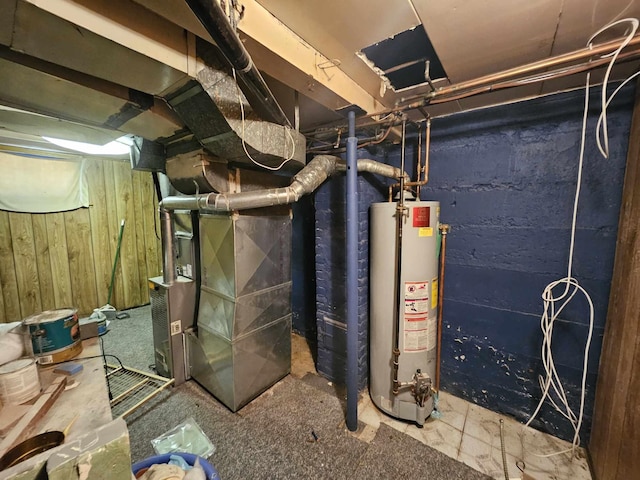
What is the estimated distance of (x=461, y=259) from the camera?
6.45 ft

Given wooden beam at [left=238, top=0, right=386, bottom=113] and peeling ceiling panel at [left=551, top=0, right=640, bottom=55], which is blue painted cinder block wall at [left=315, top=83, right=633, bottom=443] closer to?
peeling ceiling panel at [left=551, top=0, right=640, bottom=55]

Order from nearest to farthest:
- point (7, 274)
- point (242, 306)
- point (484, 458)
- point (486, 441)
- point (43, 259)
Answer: point (484, 458) → point (486, 441) → point (242, 306) → point (7, 274) → point (43, 259)

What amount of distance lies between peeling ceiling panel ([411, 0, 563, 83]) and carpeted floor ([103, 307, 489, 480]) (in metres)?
2.31

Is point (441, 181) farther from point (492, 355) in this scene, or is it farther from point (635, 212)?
point (492, 355)

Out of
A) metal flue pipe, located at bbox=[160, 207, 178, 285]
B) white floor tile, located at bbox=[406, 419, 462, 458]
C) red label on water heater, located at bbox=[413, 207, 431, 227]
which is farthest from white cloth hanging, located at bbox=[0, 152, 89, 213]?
white floor tile, located at bbox=[406, 419, 462, 458]

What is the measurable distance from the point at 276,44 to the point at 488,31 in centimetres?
95

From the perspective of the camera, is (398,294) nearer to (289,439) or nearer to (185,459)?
(289,439)

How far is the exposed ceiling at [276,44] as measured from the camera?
80cm

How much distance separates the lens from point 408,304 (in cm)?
173

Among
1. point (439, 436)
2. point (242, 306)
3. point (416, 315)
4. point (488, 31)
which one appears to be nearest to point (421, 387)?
point (439, 436)

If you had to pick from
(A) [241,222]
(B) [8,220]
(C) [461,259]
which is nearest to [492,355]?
(C) [461,259]

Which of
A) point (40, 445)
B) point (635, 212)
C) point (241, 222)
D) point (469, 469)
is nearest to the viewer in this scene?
point (40, 445)

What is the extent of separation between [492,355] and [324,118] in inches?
89.0

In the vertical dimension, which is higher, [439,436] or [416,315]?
[416,315]
